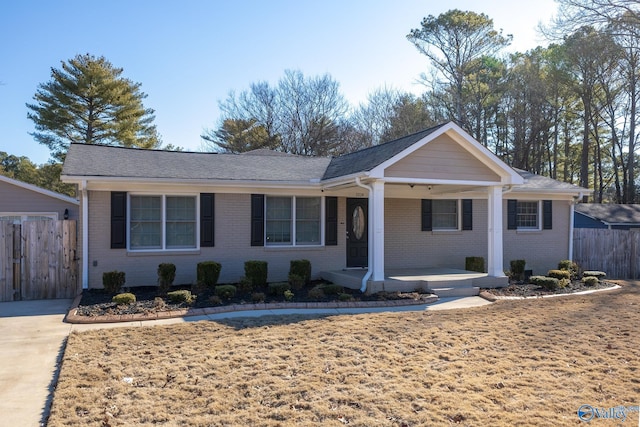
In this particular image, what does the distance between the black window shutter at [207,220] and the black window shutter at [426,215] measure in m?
6.10

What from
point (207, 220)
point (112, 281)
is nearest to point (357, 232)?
point (207, 220)

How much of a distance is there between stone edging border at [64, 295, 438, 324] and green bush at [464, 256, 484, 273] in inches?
138

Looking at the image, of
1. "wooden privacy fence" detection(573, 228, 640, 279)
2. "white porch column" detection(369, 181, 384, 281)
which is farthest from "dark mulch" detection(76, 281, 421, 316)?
"wooden privacy fence" detection(573, 228, 640, 279)

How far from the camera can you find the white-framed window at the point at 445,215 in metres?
14.2

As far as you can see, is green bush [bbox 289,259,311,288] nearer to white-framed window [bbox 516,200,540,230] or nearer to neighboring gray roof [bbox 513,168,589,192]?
neighboring gray roof [bbox 513,168,589,192]

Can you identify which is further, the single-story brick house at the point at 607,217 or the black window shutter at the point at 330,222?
the single-story brick house at the point at 607,217

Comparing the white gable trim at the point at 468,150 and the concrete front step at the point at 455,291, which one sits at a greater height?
the white gable trim at the point at 468,150

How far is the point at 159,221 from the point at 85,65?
2138cm

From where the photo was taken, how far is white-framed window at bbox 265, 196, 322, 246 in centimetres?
1233

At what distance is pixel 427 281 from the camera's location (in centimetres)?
1088

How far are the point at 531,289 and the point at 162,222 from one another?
29.8ft

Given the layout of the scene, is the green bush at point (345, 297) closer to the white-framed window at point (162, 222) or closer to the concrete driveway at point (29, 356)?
the white-framed window at point (162, 222)

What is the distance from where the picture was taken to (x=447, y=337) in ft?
22.3

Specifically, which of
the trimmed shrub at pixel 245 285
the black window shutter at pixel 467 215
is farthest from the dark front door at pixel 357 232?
the trimmed shrub at pixel 245 285
